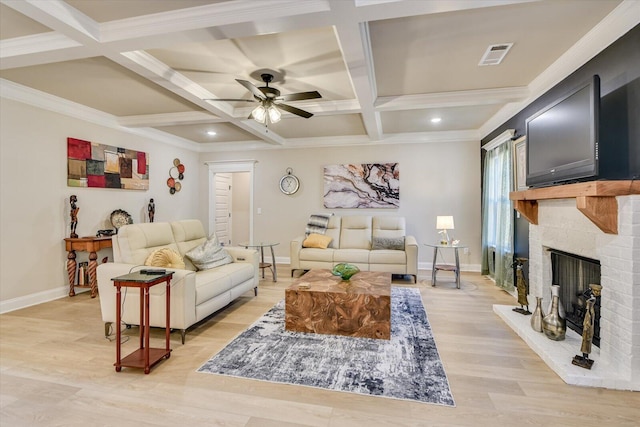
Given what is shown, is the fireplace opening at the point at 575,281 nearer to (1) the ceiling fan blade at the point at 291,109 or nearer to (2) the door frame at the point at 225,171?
(1) the ceiling fan blade at the point at 291,109

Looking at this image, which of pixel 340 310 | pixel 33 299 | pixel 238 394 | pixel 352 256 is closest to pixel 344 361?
pixel 340 310

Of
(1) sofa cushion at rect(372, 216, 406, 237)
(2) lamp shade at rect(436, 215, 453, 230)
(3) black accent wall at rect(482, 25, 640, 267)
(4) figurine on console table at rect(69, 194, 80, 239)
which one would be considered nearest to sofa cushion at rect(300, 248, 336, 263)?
(1) sofa cushion at rect(372, 216, 406, 237)

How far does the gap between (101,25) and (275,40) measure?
1.32 metres

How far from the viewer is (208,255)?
11.7 feet

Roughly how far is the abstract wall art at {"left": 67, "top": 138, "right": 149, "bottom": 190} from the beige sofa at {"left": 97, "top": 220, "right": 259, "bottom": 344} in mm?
1794

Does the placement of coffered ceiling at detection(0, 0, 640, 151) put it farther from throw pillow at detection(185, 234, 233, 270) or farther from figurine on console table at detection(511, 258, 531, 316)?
figurine on console table at detection(511, 258, 531, 316)

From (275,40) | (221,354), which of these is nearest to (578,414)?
(221,354)

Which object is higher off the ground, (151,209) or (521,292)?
(151,209)

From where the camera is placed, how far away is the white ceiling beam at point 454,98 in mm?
3607

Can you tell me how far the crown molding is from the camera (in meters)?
2.10

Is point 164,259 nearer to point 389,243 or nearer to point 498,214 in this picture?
point 389,243

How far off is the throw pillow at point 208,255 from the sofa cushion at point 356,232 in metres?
2.17

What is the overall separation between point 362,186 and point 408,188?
853mm

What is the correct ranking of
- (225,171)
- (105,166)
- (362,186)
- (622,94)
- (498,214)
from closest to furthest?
(622,94), (498,214), (105,166), (362,186), (225,171)
